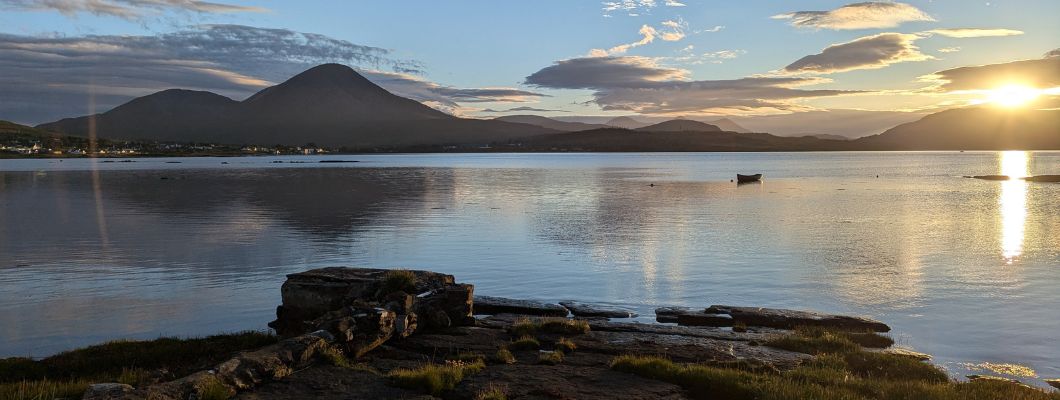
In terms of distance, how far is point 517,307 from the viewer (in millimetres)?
22203

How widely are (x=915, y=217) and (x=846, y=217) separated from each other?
5174 millimetres

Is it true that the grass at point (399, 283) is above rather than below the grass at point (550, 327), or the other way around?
above

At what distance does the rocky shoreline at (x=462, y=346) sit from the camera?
12.7m

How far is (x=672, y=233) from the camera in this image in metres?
45.4

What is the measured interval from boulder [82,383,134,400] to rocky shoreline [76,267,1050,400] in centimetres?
2

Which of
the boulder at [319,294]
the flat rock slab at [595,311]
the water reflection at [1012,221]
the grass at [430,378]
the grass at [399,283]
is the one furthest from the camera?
the water reflection at [1012,221]

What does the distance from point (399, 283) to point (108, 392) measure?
9677 mm

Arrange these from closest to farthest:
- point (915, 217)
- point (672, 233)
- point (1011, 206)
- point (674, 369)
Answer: point (674, 369) → point (672, 233) → point (915, 217) → point (1011, 206)

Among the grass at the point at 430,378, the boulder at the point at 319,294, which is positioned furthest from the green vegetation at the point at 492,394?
the boulder at the point at 319,294

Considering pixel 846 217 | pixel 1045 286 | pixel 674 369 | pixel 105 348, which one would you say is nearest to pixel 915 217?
pixel 846 217

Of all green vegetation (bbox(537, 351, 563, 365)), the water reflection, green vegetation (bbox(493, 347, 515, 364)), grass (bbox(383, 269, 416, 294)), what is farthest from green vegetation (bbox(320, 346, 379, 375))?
the water reflection

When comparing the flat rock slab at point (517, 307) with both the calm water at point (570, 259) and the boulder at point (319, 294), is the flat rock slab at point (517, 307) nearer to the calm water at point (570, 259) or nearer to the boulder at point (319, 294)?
the boulder at point (319, 294)

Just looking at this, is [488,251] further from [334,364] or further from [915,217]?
[915,217]

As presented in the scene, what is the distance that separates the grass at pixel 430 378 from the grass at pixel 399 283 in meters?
6.15
